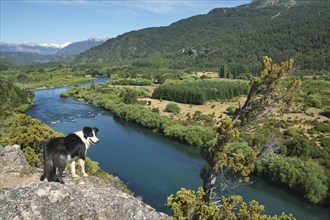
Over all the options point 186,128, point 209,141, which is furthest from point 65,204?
point 186,128

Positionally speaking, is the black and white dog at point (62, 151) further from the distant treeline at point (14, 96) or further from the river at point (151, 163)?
the distant treeline at point (14, 96)

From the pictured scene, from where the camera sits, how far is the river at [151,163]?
39.3 meters

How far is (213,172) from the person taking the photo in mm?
16625

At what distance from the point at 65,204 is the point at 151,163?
42.9 metres

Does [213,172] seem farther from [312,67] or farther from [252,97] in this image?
[312,67]

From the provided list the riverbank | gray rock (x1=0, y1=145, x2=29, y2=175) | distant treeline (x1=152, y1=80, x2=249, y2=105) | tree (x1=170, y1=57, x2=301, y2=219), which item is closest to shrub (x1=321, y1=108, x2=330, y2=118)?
the riverbank

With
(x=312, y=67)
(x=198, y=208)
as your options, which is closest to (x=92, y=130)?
(x=198, y=208)

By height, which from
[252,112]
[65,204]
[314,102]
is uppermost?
[252,112]

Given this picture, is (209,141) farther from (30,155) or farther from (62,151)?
(62,151)

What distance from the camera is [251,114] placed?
644 inches

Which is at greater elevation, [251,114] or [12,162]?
[251,114]

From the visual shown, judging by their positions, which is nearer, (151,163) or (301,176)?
(301,176)

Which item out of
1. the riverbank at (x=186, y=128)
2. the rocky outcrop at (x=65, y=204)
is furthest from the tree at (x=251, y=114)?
the rocky outcrop at (x=65, y=204)

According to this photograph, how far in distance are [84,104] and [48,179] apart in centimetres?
9423
